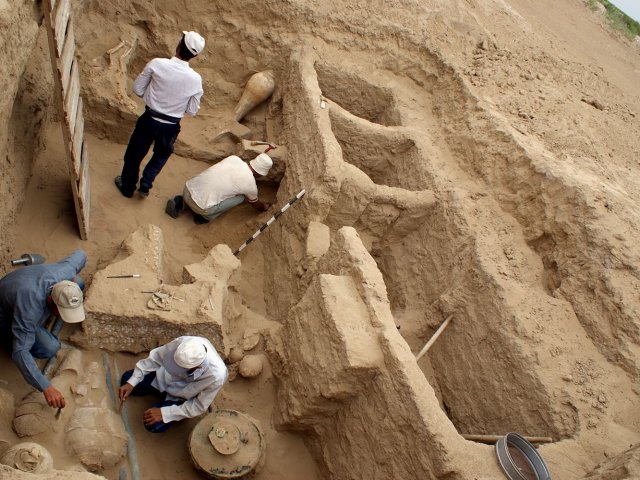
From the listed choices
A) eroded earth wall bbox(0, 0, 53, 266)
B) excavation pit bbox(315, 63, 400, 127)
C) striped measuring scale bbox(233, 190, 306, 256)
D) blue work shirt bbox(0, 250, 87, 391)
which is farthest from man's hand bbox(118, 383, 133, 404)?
excavation pit bbox(315, 63, 400, 127)

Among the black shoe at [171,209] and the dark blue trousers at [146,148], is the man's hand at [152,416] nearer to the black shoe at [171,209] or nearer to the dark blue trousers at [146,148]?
the black shoe at [171,209]

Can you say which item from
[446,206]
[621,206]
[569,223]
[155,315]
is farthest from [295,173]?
[621,206]

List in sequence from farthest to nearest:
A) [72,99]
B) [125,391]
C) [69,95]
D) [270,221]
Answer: [270,221], [72,99], [69,95], [125,391]

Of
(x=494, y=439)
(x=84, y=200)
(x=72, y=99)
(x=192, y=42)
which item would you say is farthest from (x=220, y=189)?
(x=494, y=439)

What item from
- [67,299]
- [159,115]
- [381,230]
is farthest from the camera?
[381,230]

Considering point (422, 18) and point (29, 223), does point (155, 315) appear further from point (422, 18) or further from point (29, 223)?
point (422, 18)

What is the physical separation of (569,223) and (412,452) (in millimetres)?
2862

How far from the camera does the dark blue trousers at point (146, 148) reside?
5.76m

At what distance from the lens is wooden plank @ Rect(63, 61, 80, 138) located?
15.6 ft

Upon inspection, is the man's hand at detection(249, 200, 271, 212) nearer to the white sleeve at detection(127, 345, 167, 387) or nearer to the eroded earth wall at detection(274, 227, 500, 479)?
the eroded earth wall at detection(274, 227, 500, 479)

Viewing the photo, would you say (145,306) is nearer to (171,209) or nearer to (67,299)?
(67,299)

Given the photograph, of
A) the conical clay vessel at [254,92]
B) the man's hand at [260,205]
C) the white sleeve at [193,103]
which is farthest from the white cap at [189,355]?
the conical clay vessel at [254,92]

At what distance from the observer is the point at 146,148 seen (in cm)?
592

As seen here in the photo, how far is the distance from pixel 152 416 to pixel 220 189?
2.68 meters
